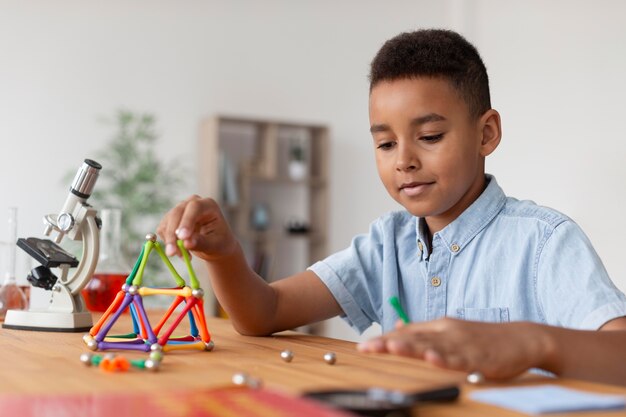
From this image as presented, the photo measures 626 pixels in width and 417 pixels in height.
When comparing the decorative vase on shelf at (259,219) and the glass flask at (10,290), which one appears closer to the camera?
the glass flask at (10,290)

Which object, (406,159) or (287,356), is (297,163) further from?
(287,356)

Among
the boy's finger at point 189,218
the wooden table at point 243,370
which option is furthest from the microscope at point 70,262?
the boy's finger at point 189,218

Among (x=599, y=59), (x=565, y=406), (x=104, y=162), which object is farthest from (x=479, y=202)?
(x=104, y=162)

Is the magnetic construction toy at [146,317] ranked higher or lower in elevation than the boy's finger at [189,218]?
lower

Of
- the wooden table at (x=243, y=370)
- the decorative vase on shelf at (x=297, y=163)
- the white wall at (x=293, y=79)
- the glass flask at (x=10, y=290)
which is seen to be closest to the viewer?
the wooden table at (x=243, y=370)

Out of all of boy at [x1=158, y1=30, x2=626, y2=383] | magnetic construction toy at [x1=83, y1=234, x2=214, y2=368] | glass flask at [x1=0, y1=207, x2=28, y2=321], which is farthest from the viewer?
glass flask at [x1=0, y1=207, x2=28, y2=321]

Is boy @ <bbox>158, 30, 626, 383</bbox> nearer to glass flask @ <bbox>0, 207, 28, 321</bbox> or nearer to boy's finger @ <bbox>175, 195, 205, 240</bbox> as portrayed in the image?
boy's finger @ <bbox>175, 195, 205, 240</bbox>

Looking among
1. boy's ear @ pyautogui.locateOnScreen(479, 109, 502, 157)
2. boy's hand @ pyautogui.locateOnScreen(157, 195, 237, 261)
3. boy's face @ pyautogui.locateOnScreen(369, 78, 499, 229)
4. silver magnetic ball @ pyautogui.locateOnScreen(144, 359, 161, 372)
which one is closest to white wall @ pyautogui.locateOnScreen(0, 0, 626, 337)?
boy's ear @ pyautogui.locateOnScreen(479, 109, 502, 157)

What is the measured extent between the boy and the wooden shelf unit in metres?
3.32

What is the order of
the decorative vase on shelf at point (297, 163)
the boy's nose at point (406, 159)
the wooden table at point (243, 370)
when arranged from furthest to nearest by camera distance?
the decorative vase on shelf at point (297, 163)
the boy's nose at point (406, 159)
the wooden table at point (243, 370)

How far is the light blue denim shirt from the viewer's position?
1.19m

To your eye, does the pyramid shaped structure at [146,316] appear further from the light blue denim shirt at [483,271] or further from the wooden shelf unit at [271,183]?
the wooden shelf unit at [271,183]

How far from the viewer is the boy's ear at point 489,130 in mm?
1485

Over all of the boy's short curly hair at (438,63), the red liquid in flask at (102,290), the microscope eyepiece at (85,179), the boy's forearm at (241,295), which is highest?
the boy's short curly hair at (438,63)
